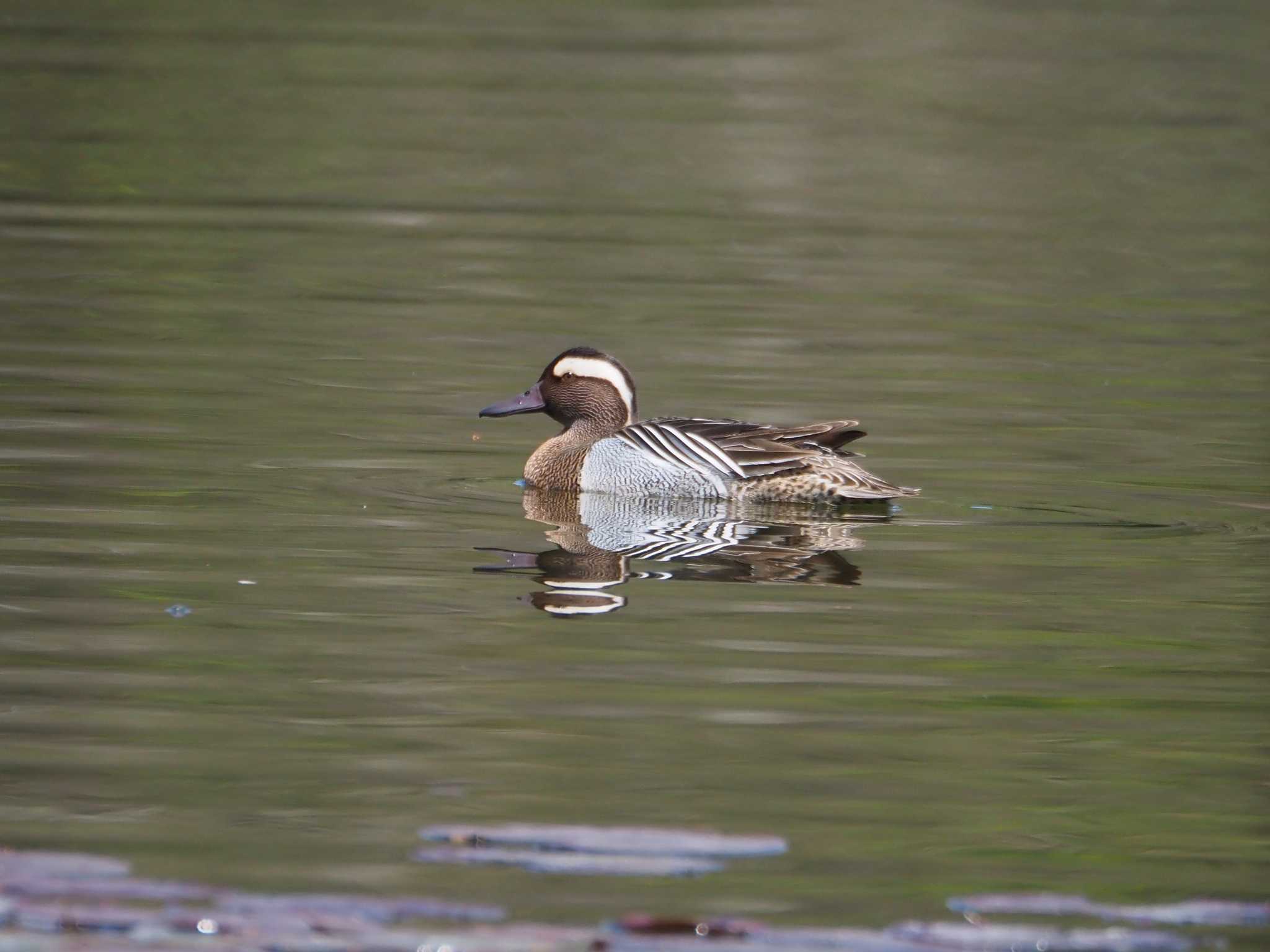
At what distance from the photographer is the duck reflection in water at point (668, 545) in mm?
9914

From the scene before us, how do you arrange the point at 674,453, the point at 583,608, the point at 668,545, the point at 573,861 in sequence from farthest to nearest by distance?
the point at 674,453
the point at 668,545
the point at 583,608
the point at 573,861

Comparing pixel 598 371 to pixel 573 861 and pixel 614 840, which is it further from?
pixel 573 861

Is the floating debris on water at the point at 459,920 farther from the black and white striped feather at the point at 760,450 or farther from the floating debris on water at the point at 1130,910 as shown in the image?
the black and white striped feather at the point at 760,450

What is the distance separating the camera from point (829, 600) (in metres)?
9.54

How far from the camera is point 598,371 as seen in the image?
12992 mm

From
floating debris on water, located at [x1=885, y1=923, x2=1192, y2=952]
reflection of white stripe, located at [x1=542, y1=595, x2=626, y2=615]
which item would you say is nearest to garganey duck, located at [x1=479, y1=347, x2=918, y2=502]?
reflection of white stripe, located at [x1=542, y1=595, x2=626, y2=615]

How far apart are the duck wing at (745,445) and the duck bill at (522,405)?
44.7 inches

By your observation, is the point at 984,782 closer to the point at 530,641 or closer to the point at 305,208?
the point at 530,641

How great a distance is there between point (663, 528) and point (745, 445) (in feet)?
2.44

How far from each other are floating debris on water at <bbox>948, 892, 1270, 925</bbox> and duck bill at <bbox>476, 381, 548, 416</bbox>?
7.32m

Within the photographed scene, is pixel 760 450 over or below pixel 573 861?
over

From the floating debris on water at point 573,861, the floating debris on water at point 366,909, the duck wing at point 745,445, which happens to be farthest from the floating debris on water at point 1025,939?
the duck wing at point 745,445

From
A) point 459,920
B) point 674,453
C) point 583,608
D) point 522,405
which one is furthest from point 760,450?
point 459,920

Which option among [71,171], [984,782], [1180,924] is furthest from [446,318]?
[1180,924]
